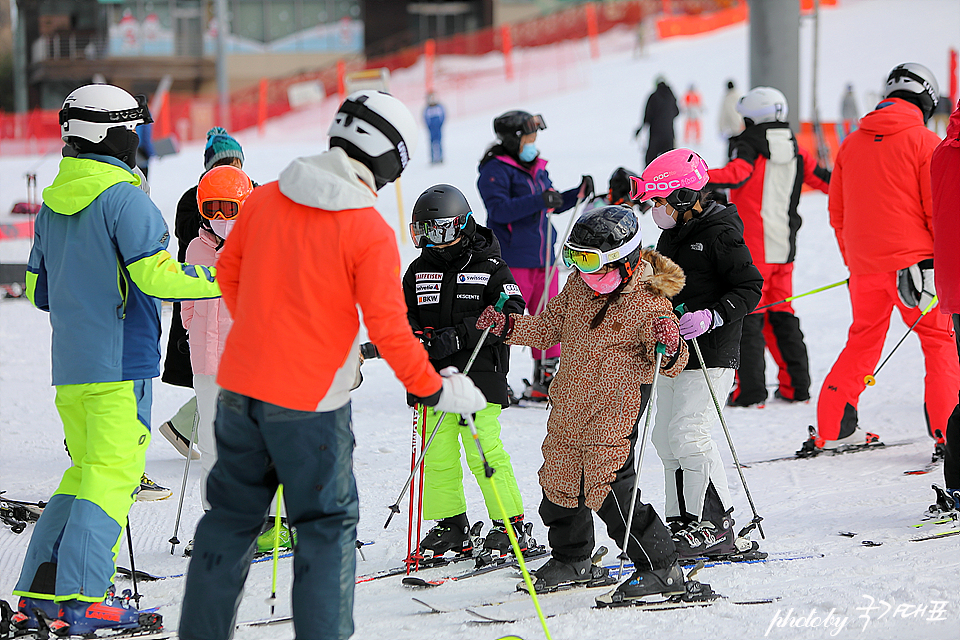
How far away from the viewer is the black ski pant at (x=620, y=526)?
3.79m

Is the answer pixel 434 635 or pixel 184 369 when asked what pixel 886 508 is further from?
pixel 184 369

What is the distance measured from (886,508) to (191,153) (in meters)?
21.7

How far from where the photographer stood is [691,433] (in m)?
4.31

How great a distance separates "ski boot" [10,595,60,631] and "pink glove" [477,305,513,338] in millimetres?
1887

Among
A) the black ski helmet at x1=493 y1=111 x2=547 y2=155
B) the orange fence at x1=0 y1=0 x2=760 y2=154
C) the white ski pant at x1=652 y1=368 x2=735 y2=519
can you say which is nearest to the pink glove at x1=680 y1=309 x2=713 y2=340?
the white ski pant at x1=652 y1=368 x2=735 y2=519

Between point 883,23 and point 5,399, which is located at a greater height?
point 883,23

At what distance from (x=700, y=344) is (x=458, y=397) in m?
1.65

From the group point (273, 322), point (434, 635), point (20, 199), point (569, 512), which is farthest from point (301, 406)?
point (20, 199)

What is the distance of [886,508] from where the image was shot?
4.97 meters

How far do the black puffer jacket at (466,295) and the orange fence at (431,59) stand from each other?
21982 millimetres

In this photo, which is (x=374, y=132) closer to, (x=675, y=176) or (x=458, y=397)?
(x=458, y=397)

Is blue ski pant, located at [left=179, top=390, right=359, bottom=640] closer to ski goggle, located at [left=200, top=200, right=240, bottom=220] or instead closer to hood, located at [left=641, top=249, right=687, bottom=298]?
hood, located at [left=641, top=249, right=687, bottom=298]

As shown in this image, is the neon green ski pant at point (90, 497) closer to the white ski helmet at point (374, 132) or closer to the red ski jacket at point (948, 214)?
the white ski helmet at point (374, 132)

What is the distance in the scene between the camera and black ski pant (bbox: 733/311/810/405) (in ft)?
23.3
